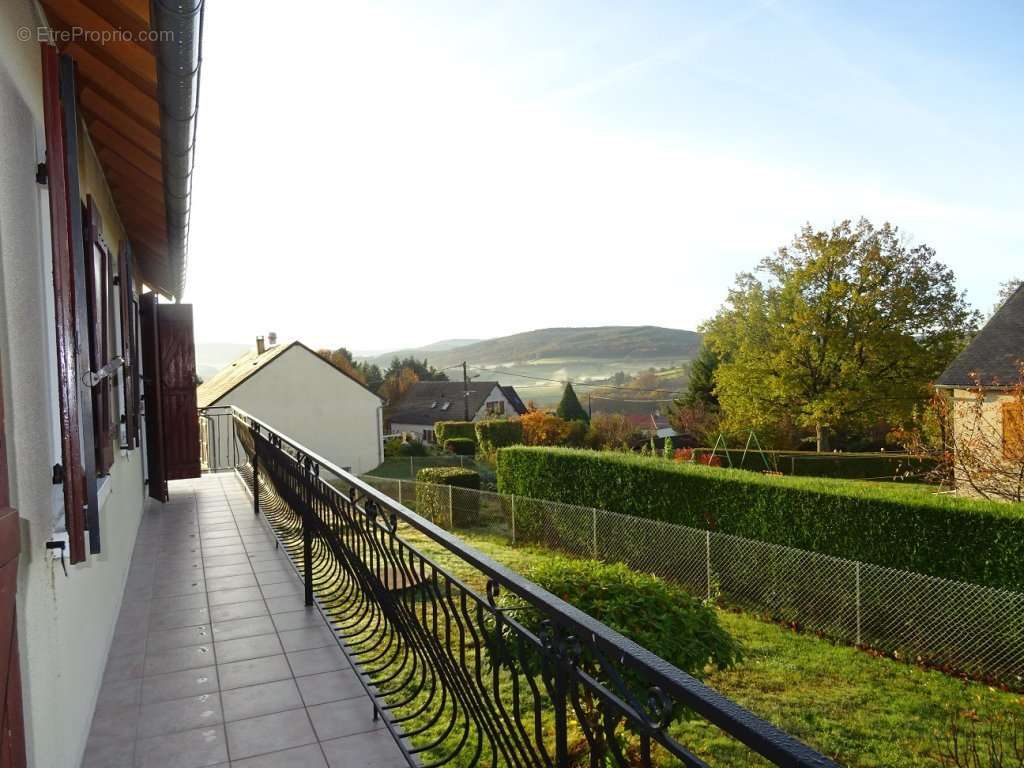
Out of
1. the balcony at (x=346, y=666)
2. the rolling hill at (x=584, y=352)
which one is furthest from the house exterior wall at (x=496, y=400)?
the balcony at (x=346, y=666)

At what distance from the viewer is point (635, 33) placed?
7734mm

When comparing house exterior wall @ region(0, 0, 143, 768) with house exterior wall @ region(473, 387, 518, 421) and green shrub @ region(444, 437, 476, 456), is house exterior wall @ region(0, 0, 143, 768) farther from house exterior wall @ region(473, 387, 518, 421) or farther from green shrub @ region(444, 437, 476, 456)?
house exterior wall @ region(473, 387, 518, 421)

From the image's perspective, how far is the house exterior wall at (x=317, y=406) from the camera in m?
27.0

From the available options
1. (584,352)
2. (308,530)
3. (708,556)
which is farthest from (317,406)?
(584,352)

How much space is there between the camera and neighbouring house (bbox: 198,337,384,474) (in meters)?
26.9

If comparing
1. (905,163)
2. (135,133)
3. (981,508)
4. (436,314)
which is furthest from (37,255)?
(436,314)

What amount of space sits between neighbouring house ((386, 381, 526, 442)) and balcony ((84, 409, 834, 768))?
1750 inches

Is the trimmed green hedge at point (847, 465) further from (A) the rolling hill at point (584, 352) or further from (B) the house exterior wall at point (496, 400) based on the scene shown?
(A) the rolling hill at point (584, 352)

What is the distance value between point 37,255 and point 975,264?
3137 centimetres

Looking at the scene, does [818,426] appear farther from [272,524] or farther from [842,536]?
[272,524]

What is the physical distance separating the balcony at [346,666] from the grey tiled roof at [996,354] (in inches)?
650

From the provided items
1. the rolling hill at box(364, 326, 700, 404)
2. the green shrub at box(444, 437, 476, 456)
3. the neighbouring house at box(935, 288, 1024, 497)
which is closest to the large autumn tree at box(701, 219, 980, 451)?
the neighbouring house at box(935, 288, 1024, 497)

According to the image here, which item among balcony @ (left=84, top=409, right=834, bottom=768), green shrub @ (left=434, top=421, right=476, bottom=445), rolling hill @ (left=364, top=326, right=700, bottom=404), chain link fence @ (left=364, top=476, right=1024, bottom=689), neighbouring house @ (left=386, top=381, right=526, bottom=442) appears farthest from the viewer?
rolling hill @ (left=364, top=326, right=700, bottom=404)

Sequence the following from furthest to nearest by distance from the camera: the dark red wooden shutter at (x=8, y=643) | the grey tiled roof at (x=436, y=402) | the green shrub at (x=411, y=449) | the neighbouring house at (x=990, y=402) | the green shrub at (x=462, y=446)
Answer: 1. the grey tiled roof at (x=436, y=402)
2. the green shrub at (x=411, y=449)
3. the green shrub at (x=462, y=446)
4. the neighbouring house at (x=990, y=402)
5. the dark red wooden shutter at (x=8, y=643)
